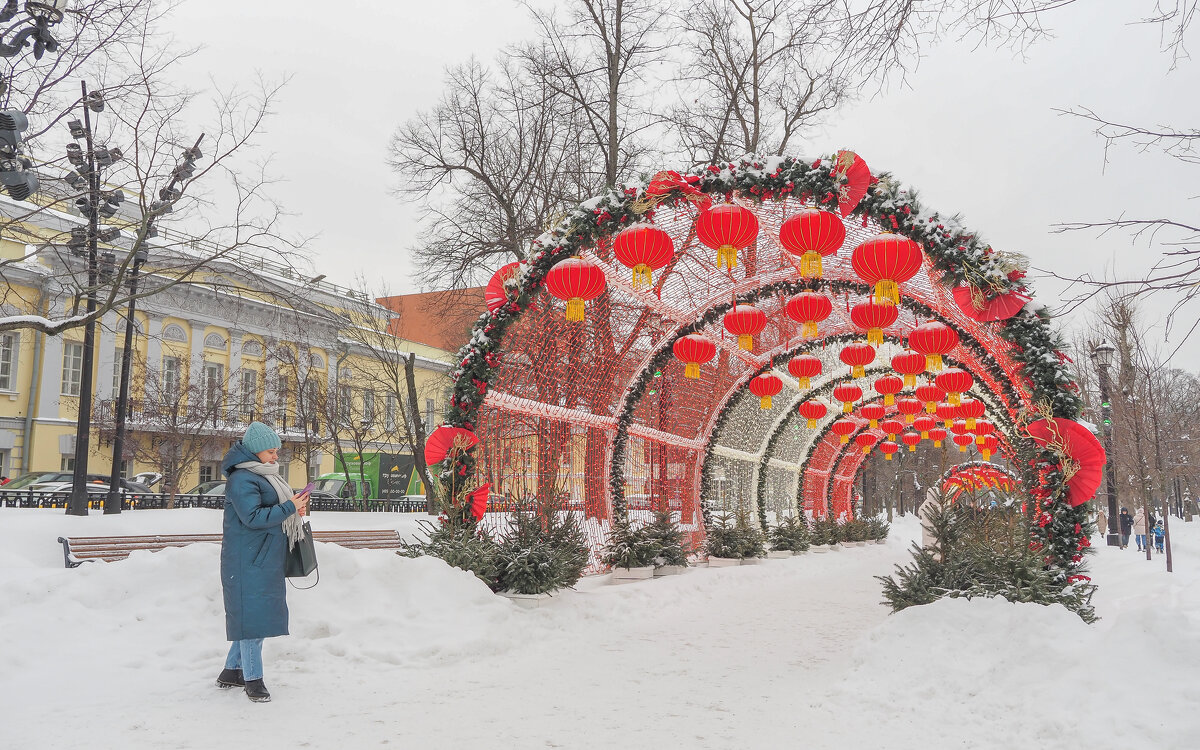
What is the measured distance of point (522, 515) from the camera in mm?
9266

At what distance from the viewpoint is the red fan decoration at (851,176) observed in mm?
8141

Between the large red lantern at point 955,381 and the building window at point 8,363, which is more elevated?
the building window at point 8,363

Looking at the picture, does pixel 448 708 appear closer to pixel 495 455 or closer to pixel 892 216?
pixel 495 455

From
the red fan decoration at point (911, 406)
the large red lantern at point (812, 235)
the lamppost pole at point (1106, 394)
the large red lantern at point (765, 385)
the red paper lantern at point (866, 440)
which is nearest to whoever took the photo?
the large red lantern at point (812, 235)

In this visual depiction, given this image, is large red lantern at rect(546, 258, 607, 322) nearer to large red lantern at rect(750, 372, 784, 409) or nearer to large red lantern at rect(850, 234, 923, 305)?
large red lantern at rect(850, 234, 923, 305)

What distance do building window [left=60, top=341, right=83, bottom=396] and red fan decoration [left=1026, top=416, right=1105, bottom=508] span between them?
102 feet

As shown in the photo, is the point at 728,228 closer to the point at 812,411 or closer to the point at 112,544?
the point at 112,544

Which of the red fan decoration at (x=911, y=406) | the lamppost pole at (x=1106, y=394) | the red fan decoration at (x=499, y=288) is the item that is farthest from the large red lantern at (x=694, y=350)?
the red fan decoration at (x=911, y=406)

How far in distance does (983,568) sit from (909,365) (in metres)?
5.65

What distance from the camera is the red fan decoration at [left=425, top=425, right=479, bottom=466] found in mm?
9367

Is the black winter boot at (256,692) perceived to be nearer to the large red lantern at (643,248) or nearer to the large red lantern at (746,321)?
the large red lantern at (643,248)

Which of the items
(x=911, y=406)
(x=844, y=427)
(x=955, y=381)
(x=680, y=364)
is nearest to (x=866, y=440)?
(x=844, y=427)

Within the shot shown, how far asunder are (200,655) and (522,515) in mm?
4026

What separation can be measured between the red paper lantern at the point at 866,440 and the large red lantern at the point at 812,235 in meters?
18.3
